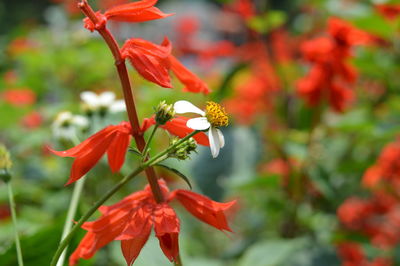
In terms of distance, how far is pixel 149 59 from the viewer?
1.34 ft

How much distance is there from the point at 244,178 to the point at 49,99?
1266mm

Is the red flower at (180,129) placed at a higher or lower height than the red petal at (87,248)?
higher

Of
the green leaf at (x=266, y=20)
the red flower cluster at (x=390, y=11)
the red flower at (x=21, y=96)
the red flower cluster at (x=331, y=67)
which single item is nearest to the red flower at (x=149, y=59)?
the red flower cluster at (x=331, y=67)

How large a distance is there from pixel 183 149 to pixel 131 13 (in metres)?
0.12

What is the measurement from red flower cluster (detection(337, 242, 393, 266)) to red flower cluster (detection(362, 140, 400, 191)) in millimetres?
151

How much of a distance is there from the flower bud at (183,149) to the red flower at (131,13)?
10 centimetres

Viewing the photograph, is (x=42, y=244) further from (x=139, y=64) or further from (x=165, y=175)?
(x=165, y=175)

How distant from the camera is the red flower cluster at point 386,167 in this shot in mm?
1136

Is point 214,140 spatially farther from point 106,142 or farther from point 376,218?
point 376,218

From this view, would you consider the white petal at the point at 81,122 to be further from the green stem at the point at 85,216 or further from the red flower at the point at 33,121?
the red flower at the point at 33,121

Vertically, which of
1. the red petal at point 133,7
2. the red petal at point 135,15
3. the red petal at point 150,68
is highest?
the red petal at point 133,7

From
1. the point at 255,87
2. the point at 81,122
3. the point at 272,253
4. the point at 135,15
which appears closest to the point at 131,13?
the point at 135,15

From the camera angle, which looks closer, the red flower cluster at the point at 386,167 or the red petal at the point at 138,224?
the red petal at the point at 138,224

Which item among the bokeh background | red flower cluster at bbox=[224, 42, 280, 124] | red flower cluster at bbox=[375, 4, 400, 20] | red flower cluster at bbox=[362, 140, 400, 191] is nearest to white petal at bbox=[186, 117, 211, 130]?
the bokeh background
